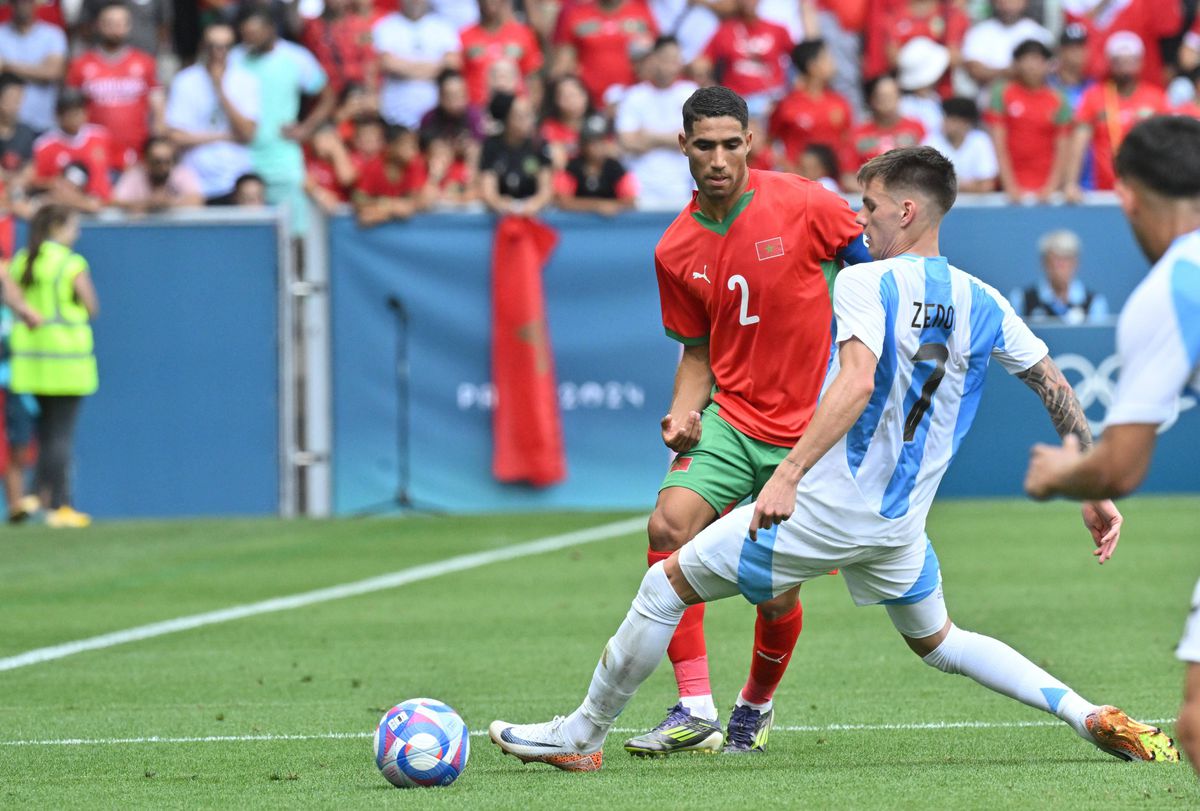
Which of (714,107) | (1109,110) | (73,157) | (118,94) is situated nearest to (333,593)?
(714,107)

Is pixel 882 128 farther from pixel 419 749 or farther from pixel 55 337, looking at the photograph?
pixel 419 749

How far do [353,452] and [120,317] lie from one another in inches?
88.4

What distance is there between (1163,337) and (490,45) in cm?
1380

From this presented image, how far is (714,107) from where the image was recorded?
6.82 m

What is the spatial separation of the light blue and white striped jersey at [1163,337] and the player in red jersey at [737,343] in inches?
101

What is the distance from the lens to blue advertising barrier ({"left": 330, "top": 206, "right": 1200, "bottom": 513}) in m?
16.0

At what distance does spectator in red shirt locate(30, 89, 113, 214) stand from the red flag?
362 centimetres

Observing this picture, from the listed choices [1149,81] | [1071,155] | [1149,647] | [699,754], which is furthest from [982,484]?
[699,754]

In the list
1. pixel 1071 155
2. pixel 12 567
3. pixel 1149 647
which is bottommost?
pixel 12 567

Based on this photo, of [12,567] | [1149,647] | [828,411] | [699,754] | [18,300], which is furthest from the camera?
[18,300]

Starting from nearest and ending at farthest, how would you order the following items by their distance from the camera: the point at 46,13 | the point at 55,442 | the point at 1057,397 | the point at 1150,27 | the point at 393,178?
the point at 1057,397
the point at 55,442
the point at 393,178
the point at 1150,27
the point at 46,13

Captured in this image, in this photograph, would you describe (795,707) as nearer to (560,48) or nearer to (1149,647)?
(1149,647)

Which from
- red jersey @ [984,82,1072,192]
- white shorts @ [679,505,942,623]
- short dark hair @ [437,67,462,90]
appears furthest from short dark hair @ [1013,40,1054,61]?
white shorts @ [679,505,942,623]

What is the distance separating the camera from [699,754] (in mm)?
6859
